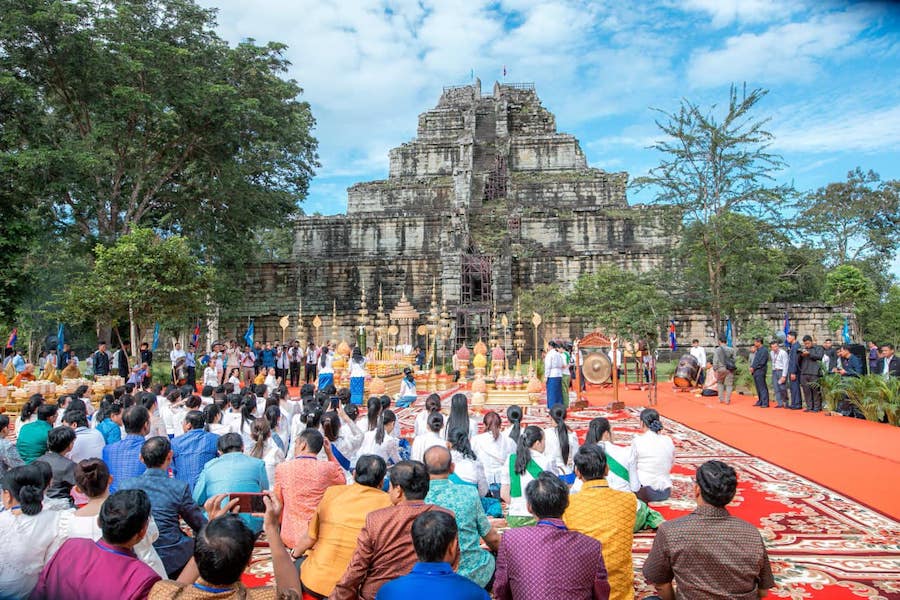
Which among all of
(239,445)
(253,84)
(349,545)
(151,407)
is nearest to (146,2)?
(253,84)

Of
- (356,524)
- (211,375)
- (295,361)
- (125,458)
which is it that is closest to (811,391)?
(356,524)

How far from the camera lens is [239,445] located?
502 centimetres

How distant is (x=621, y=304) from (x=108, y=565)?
2173 cm

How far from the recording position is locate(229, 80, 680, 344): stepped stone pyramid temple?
1106 inches

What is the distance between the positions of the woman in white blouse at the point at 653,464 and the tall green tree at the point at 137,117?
18.1 m

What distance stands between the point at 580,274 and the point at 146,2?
67.5 ft

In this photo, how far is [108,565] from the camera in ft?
9.05

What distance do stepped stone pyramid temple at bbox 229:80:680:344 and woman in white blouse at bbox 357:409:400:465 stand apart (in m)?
17.7

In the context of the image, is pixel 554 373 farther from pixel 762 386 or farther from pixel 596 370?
pixel 762 386

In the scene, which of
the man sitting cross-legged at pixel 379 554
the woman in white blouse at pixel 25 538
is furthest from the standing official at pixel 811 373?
the woman in white blouse at pixel 25 538

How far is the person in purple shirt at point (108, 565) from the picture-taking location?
269 centimetres

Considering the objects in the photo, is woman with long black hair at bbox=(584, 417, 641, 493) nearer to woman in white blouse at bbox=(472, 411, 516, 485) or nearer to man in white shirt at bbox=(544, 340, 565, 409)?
woman in white blouse at bbox=(472, 411, 516, 485)

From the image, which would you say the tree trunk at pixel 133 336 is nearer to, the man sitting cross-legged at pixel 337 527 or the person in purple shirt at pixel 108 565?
the man sitting cross-legged at pixel 337 527

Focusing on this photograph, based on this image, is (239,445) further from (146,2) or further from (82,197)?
(146,2)
